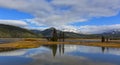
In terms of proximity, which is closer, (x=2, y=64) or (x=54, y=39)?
(x=2, y=64)

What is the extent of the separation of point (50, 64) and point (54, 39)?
10890 cm

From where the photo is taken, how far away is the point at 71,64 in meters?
35.4

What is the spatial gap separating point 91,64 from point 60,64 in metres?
6.06

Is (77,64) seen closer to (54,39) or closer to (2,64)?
(2,64)

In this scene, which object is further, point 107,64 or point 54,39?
point 54,39

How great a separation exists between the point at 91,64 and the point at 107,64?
323 cm

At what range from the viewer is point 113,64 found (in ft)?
120

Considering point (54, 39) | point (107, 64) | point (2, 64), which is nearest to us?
point (2, 64)

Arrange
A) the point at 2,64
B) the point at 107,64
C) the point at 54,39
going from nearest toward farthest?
1. the point at 2,64
2. the point at 107,64
3. the point at 54,39

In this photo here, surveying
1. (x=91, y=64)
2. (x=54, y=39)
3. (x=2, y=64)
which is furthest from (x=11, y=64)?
(x=54, y=39)

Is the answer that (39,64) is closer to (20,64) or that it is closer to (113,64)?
(20,64)

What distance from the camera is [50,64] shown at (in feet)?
114

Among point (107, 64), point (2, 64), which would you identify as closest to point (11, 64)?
point (2, 64)

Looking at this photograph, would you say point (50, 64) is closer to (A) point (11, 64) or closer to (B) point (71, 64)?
(B) point (71, 64)
